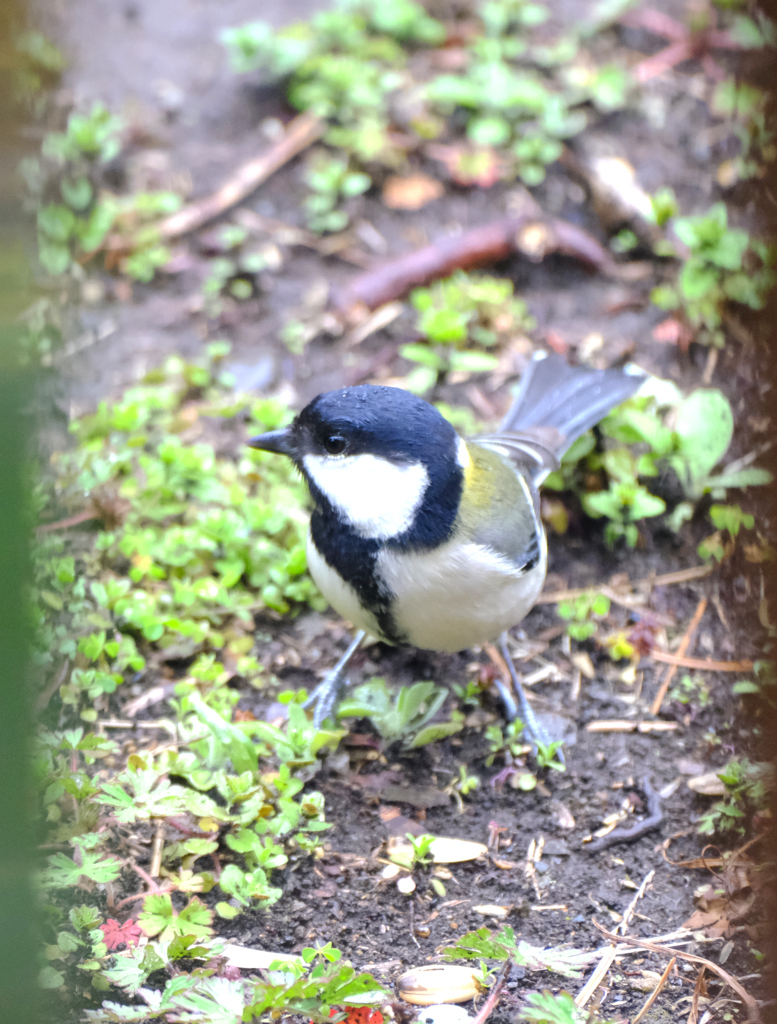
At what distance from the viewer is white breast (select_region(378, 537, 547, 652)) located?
2238mm

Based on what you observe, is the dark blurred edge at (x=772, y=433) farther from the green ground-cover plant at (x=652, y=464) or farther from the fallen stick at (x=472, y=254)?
the fallen stick at (x=472, y=254)

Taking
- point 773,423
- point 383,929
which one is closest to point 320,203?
point 383,929

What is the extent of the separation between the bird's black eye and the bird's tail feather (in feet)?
2.97

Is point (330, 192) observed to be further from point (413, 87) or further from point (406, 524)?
point (406, 524)

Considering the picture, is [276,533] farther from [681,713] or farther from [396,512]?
[681,713]

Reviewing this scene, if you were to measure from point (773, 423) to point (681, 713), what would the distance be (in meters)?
2.21

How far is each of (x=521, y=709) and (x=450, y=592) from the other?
678mm

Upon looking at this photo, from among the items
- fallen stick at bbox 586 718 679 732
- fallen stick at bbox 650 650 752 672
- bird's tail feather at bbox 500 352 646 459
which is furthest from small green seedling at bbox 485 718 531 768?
bird's tail feather at bbox 500 352 646 459

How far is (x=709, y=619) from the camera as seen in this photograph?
300 centimetres

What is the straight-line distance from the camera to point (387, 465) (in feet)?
7.47

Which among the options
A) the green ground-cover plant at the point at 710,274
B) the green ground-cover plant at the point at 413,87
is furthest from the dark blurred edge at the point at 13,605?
the green ground-cover plant at the point at 413,87

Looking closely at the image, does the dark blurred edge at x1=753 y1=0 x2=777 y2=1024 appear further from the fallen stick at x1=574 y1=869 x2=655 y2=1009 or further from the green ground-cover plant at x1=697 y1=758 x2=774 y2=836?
the green ground-cover plant at x1=697 y1=758 x2=774 y2=836

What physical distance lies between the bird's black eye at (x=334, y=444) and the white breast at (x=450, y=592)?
312 mm

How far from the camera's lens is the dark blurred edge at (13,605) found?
2.33 ft
